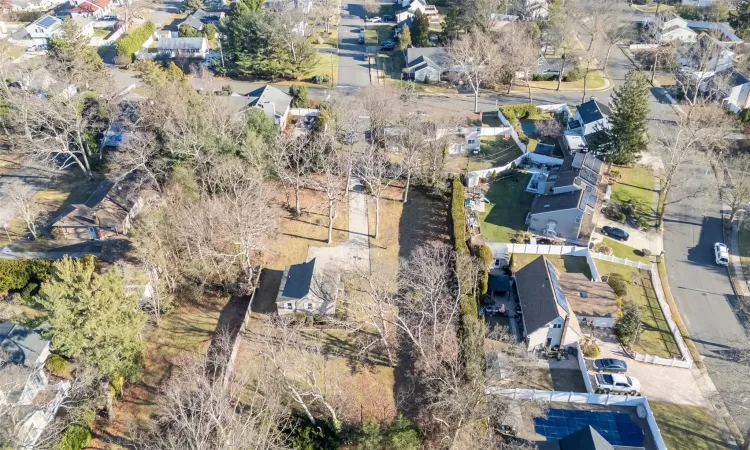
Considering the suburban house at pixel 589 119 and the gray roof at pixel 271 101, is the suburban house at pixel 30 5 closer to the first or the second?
the gray roof at pixel 271 101

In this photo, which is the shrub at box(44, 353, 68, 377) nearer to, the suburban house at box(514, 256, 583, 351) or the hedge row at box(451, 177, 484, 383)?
the hedge row at box(451, 177, 484, 383)

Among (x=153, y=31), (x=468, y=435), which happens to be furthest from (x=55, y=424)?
(x=153, y=31)

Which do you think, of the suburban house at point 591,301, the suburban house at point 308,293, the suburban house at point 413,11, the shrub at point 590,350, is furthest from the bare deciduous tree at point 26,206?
the suburban house at point 413,11

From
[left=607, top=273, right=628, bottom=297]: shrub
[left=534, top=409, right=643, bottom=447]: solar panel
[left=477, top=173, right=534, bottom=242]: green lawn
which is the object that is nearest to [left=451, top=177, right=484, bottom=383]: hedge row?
[left=477, top=173, right=534, bottom=242]: green lawn

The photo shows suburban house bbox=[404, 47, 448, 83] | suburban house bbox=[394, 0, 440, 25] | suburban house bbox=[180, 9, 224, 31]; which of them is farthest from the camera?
suburban house bbox=[394, 0, 440, 25]

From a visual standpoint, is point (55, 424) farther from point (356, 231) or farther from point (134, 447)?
point (356, 231)

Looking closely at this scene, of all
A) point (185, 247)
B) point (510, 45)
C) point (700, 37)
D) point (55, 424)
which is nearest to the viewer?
point (55, 424)

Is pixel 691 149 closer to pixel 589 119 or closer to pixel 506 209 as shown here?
pixel 589 119
